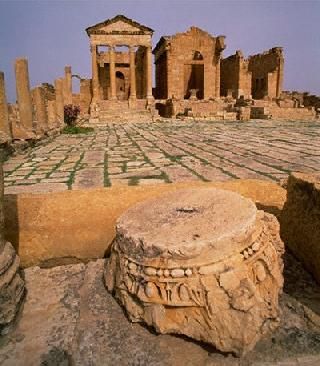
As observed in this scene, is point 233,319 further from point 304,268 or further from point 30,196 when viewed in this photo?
point 30,196

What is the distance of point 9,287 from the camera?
1.78m

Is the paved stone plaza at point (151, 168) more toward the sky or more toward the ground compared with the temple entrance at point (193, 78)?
more toward the ground

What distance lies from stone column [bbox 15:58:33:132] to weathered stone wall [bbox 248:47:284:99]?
23.8 meters

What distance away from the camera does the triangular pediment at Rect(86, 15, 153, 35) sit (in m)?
25.1

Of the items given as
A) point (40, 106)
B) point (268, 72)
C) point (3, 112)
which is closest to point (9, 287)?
point (3, 112)

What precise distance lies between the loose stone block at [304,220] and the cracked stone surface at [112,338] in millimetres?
209

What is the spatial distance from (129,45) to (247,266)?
27.1 meters

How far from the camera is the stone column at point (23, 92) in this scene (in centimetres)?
923

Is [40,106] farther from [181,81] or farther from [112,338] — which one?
[181,81]

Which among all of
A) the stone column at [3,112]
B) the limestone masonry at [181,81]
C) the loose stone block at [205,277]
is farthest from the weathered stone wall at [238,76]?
the loose stone block at [205,277]

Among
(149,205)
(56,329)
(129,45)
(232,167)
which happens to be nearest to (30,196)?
(149,205)

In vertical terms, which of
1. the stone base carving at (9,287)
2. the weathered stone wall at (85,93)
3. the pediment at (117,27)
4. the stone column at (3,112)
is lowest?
the stone base carving at (9,287)

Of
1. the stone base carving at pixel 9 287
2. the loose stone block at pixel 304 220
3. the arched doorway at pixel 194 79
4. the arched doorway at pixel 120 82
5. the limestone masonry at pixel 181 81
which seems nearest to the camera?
the stone base carving at pixel 9 287

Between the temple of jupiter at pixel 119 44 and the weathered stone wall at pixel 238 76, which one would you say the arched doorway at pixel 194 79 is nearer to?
the weathered stone wall at pixel 238 76
